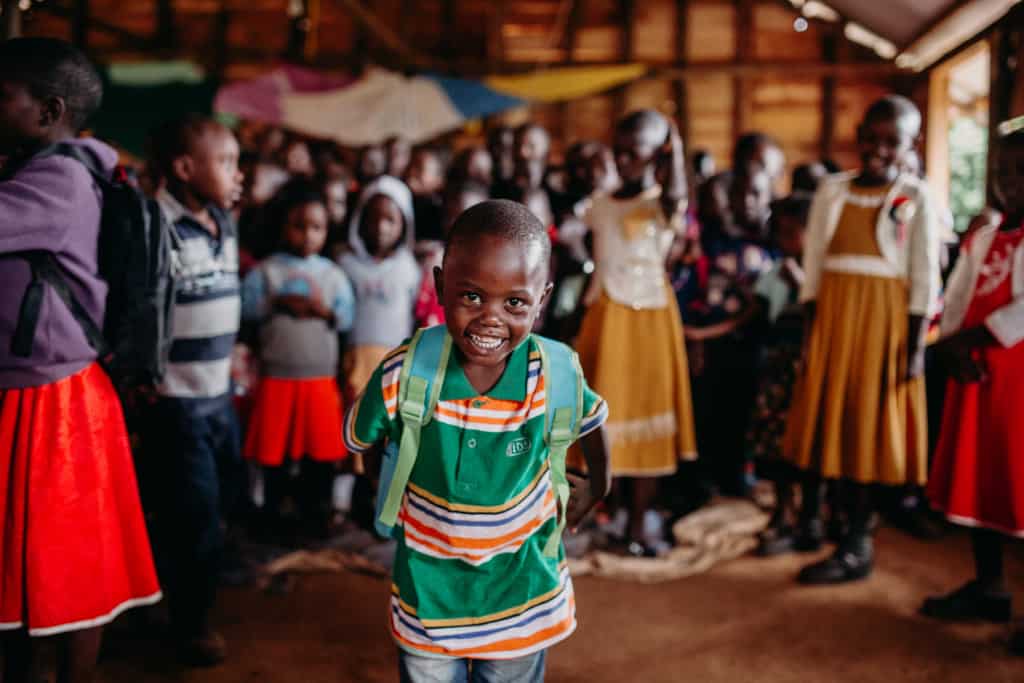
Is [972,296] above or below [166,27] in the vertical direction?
below

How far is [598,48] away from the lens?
9680 millimetres

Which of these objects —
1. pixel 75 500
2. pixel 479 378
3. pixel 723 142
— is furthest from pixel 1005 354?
pixel 723 142

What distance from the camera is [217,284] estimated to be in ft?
8.04

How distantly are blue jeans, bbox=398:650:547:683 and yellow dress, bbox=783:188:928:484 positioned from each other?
194 cm

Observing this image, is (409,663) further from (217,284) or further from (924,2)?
(924,2)

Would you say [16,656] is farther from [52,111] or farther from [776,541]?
[776,541]

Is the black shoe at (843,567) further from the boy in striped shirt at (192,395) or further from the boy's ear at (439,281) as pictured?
the boy's ear at (439,281)

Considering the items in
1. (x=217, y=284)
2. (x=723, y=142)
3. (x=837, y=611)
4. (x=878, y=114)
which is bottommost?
(x=837, y=611)

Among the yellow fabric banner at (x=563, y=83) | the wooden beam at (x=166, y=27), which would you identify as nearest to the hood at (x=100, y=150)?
the yellow fabric banner at (x=563, y=83)

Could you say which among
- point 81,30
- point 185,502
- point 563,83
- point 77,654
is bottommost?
point 77,654

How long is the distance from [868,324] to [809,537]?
99 centimetres

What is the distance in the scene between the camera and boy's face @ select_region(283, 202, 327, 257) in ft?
Answer: 10.7

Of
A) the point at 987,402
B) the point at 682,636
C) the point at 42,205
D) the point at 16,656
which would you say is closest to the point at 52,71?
the point at 42,205

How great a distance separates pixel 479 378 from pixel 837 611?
6.68 feet
